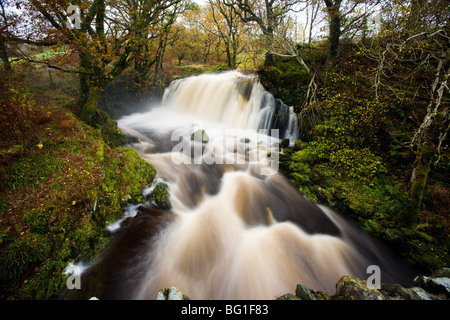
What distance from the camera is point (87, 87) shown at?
6984mm

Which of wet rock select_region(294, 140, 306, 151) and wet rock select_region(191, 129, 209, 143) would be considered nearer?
wet rock select_region(294, 140, 306, 151)

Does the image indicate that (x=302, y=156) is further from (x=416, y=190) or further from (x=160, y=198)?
(x=160, y=198)

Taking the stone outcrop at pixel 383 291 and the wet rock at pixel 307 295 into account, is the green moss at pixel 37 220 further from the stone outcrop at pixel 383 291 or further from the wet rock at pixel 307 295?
the wet rock at pixel 307 295

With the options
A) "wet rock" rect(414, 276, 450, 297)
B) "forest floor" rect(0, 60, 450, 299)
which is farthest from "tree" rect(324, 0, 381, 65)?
"wet rock" rect(414, 276, 450, 297)

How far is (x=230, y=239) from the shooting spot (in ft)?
16.2

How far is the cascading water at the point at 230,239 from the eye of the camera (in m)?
3.75

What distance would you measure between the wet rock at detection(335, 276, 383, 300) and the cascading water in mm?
1059

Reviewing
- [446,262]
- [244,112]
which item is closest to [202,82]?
[244,112]

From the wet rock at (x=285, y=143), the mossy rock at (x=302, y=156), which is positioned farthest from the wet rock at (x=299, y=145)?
the mossy rock at (x=302, y=156)

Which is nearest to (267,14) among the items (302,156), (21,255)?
(302,156)

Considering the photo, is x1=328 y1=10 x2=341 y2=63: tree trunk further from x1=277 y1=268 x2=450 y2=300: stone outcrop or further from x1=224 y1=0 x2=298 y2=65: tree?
x1=277 y1=268 x2=450 y2=300: stone outcrop

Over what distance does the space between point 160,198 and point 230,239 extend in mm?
2364

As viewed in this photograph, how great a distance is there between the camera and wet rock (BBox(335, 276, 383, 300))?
2629mm

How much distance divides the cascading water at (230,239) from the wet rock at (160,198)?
0.72ft
